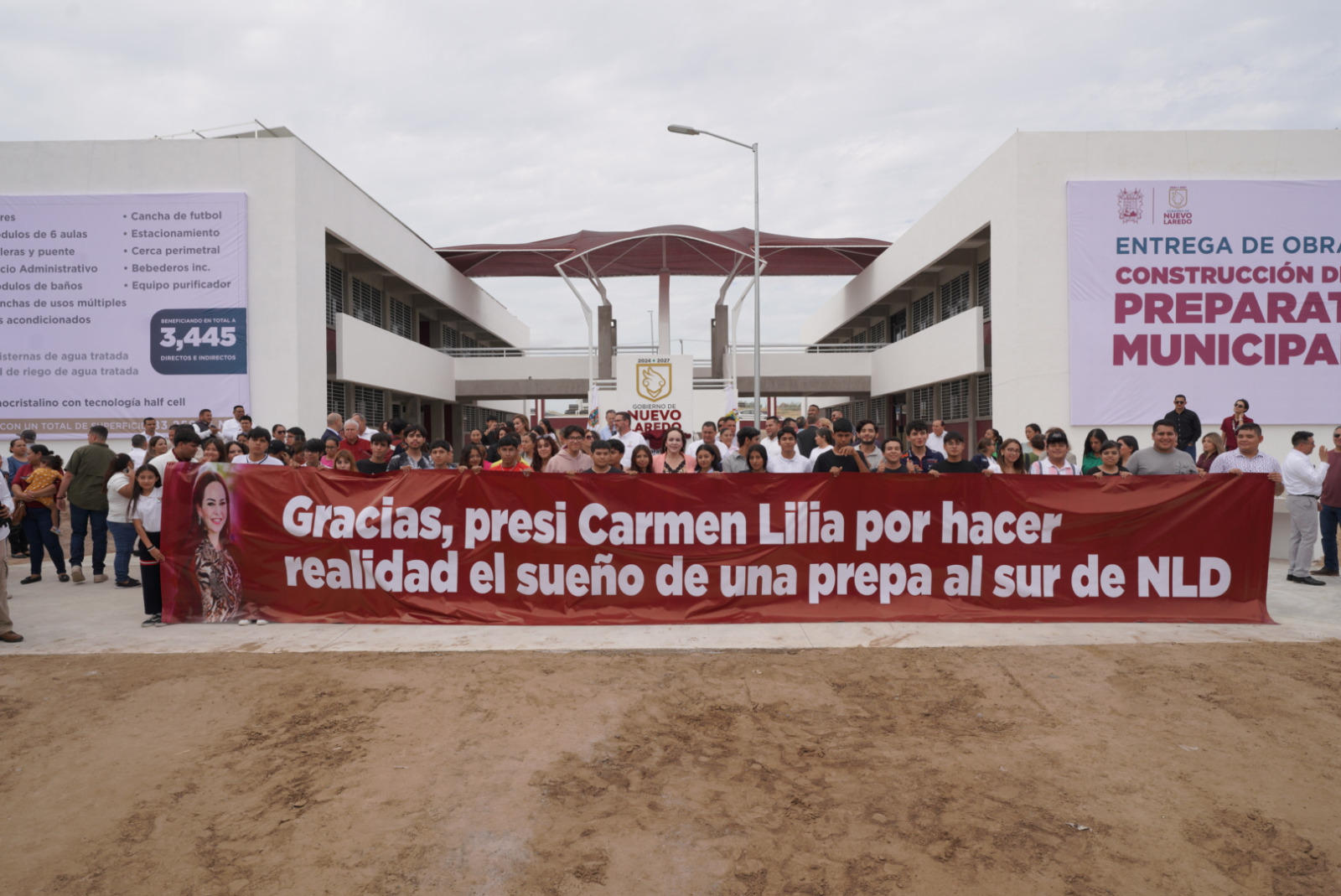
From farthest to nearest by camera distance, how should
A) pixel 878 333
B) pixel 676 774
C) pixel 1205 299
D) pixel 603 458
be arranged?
pixel 878 333, pixel 1205 299, pixel 603 458, pixel 676 774

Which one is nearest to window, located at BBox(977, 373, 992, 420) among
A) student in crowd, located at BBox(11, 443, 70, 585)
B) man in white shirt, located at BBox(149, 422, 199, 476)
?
man in white shirt, located at BBox(149, 422, 199, 476)

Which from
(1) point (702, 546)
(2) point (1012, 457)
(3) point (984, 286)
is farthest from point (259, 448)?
(3) point (984, 286)

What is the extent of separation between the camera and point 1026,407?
15.7 metres

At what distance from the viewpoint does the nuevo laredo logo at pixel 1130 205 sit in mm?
15281

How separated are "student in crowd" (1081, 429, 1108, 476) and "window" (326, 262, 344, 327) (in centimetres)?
1681

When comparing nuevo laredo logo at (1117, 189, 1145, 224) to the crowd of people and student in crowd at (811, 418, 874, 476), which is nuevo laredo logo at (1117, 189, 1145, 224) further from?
student in crowd at (811, 418, 874, 476)

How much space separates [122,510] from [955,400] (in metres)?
20.3

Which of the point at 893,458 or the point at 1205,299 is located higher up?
the point at 1205,299

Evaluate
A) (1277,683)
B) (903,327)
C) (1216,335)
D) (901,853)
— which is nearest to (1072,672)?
(1277,683)

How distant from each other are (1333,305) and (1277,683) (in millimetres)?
14305

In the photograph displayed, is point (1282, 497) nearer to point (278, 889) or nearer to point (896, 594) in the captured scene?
point (896, 594)

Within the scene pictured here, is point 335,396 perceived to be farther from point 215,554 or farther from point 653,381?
point 215,554

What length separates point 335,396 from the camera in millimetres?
19672

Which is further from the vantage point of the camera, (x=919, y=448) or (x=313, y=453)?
(x=313, y=453)
